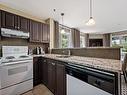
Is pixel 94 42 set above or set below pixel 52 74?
above

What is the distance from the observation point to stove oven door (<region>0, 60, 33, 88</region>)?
2.06m

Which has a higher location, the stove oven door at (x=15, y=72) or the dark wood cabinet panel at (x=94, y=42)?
the dark wood cabinet panel at (x=94, y=42)

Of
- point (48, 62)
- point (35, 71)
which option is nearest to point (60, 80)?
point (48, 62)

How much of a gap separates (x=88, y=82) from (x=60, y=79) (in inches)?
34.1

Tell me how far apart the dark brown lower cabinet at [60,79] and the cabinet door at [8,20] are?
1.69 meters

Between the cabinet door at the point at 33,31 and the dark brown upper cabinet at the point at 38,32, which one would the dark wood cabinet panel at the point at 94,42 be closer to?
the dark brown upper cabinet at the point at 38,32

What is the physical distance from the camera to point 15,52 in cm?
283

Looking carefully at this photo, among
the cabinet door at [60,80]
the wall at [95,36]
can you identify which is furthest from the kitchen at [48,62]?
the wall at [95,36]

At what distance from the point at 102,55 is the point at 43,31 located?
237 cm

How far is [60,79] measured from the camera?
1.96 meters

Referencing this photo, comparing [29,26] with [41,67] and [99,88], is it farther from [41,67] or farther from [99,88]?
[99,88]

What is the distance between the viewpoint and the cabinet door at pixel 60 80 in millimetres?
1836

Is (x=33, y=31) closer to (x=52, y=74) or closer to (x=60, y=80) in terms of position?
(x=52, y=74)

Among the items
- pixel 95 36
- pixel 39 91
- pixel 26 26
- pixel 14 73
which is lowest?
pixel 39 91
